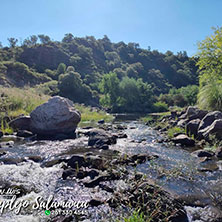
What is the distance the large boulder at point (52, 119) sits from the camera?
13.4m

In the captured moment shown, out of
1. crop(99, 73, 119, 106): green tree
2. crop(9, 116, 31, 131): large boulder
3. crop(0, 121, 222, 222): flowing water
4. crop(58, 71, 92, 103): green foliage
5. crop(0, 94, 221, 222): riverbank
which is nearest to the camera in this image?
crop(0, 94, 221, 222): riverbank

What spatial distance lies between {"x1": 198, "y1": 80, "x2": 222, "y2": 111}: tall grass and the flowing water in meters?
7.06

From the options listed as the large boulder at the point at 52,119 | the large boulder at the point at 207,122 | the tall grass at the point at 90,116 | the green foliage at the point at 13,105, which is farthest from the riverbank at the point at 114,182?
the tall grass at the point at 90,116

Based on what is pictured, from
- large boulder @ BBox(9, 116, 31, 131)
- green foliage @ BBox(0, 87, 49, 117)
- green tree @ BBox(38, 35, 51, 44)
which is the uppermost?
green tree @ BBox(38, 35, 51, 44)

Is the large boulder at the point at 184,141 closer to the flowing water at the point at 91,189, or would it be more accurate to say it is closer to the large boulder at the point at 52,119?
the flowing water at the point at 91,189

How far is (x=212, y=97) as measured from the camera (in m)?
15.0

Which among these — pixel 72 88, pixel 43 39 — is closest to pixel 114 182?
pixel 72 88

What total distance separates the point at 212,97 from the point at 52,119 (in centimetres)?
1262

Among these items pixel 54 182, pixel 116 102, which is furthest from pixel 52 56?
pixel 54 182

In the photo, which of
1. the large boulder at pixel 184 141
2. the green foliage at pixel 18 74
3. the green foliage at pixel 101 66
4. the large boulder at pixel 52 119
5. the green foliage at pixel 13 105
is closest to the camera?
the large boulder at pixel 184 141

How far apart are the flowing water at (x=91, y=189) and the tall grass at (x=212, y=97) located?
7059 mm

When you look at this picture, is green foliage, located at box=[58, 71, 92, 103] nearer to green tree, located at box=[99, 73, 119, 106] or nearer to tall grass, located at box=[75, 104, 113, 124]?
green tree, located at box=[99, 73, 119, 106]

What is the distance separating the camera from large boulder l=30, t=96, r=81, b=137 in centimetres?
1344

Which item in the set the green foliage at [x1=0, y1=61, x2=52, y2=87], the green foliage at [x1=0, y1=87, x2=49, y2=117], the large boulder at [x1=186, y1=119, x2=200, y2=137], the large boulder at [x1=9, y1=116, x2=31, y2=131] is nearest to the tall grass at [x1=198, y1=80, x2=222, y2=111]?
the large boulder at [x1=186, y1=119, x2=200, y2=137]
